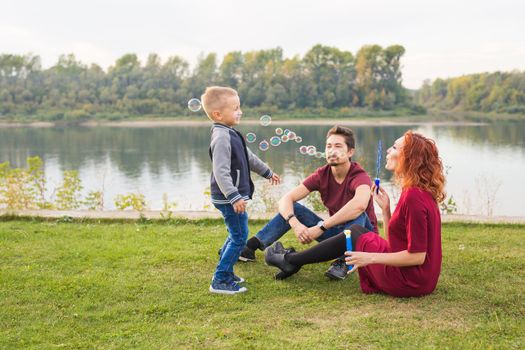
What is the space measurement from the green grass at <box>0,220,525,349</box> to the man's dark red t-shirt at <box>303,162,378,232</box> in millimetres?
579

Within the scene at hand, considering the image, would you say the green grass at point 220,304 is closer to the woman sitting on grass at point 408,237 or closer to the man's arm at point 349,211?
the woman sitting on grass at point 408,237

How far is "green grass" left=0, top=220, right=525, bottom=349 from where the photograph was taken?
120 inches

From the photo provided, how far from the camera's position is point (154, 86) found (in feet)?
244

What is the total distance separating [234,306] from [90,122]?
2573 inches

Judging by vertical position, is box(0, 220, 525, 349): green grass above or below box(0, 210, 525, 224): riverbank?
below

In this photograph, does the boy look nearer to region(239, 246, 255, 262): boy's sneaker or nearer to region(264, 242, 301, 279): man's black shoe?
region(264, 242, 301, 279): man's black shoe

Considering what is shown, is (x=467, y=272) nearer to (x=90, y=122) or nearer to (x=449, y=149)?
(x=449, y=149)

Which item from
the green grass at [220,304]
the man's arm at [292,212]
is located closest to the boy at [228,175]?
the green grass at [220,304]

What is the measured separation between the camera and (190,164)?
89.0ft

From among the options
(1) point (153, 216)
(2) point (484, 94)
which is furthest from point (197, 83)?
(1) point (153, 216)

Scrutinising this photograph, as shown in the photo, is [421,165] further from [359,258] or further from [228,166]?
[228,166]

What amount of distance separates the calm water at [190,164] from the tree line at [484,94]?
35.6 meters

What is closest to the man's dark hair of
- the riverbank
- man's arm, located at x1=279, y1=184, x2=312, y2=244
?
man's arm, located at x1=279, y1=184, x2=312, y2=244

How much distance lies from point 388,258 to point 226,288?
1.18 meters
